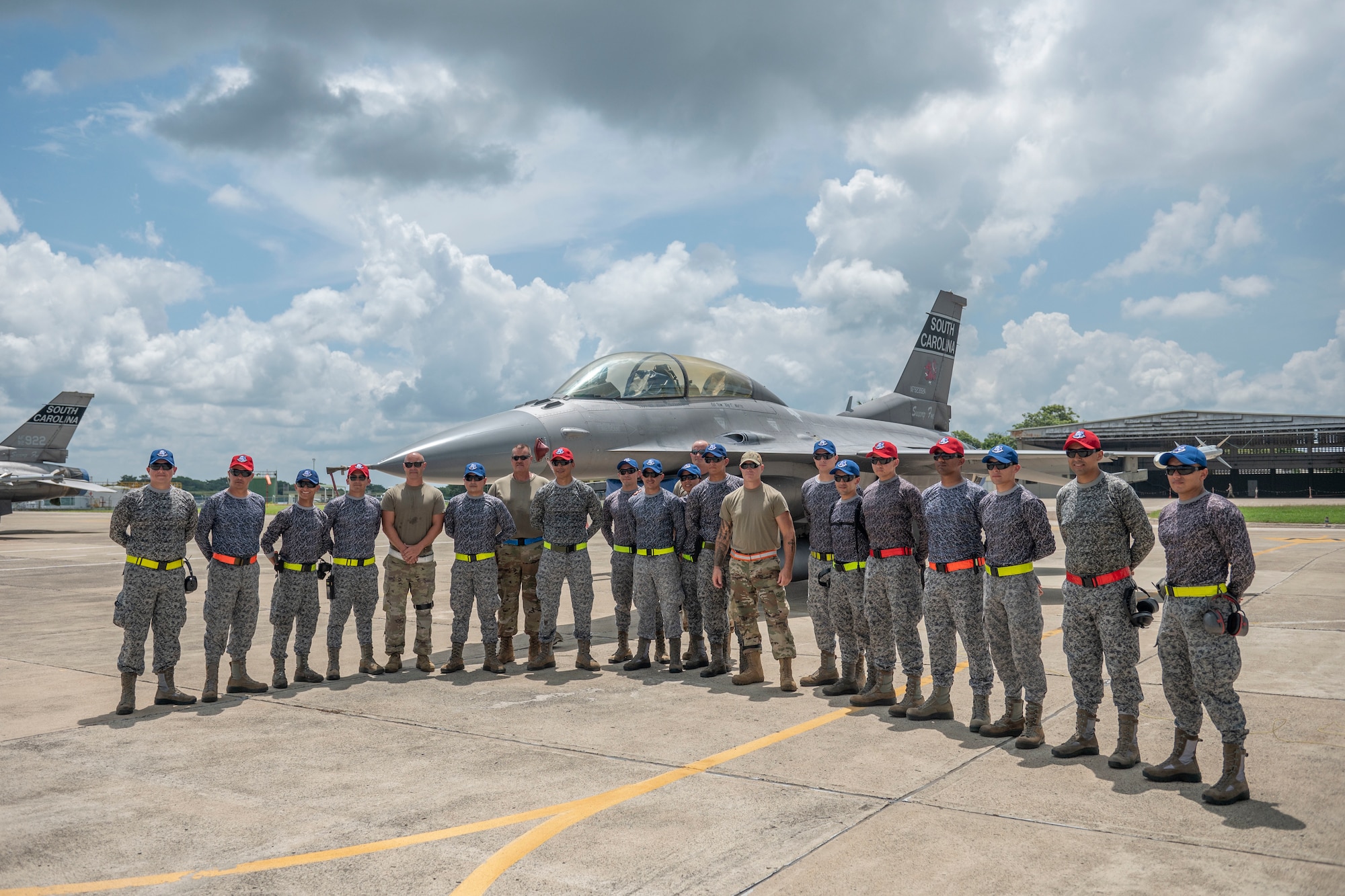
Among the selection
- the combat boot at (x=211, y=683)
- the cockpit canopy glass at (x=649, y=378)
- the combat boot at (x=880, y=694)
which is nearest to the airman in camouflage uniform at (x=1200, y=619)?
the combat boot at (x=880, y=694)

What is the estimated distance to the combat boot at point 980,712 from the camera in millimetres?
5387

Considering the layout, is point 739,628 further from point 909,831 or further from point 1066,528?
point 909,831

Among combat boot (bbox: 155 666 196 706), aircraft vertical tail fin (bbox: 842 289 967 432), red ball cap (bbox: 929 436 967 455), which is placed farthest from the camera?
aircraft vertical tail fin (bbox: 842 289 967 432)

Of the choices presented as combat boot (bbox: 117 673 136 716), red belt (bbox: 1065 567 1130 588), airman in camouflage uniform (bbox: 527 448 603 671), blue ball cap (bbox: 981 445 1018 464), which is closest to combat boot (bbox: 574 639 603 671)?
airman in camouflage uniform (bbox: 527 448 603 671)

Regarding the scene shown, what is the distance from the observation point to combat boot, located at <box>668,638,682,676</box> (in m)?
7.43

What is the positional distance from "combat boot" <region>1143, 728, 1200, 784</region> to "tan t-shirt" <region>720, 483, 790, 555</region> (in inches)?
123

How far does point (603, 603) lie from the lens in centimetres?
1211

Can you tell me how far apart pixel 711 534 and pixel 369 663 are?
3.11 meters

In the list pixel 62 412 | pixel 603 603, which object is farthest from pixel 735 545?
pixel 62 412

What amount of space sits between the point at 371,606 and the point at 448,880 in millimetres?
4398

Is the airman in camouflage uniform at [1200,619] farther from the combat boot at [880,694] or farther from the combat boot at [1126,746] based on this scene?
the combat boot at [880,694]

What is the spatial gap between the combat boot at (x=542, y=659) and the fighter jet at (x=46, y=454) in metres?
32.4

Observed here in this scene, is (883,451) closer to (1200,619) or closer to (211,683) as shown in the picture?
(1200,619)

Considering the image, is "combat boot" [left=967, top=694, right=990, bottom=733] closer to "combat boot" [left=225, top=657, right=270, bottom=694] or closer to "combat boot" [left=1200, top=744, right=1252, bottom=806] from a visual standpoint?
"combat boot" [left=1200, top=744, right=1252, bottom=806]
